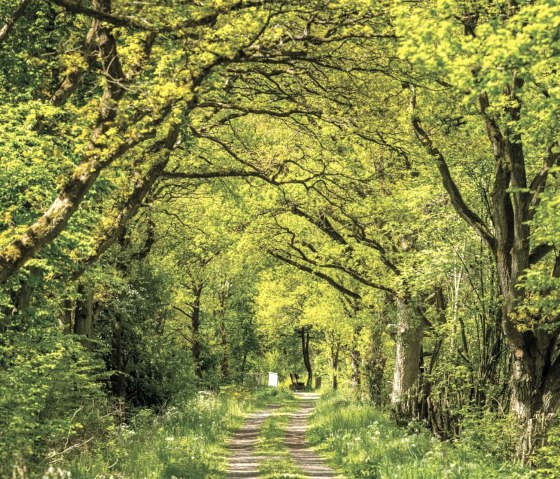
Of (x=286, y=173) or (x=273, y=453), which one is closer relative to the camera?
(x=273, y=453)

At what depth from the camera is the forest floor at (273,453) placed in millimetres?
14156

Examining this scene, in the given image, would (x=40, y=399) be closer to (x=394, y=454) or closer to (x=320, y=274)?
(x=394, y=454)

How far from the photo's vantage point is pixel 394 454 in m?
13.7

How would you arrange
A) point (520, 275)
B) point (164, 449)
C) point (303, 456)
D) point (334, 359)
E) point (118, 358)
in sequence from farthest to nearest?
point (334, 359) → point (118, 358) → point (303, 456) → point (164, 449) → point (520, 275)

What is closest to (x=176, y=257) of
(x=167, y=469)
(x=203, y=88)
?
(x=167, y=469)

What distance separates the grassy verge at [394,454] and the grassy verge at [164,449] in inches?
102

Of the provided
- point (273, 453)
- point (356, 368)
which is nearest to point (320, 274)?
point (273, 453)

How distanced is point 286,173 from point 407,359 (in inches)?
290

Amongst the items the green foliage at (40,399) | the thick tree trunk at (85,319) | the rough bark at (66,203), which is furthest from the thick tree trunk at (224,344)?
the rough bark at (66,203)

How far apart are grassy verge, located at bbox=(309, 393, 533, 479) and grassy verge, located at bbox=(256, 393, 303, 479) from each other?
974 millimetres

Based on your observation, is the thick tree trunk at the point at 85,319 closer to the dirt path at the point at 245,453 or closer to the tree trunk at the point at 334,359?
the dirt path at the point at 245,453

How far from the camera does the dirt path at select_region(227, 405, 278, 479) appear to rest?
14305 millimetres

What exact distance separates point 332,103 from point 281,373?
213 feet

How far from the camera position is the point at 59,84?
47.2ft
